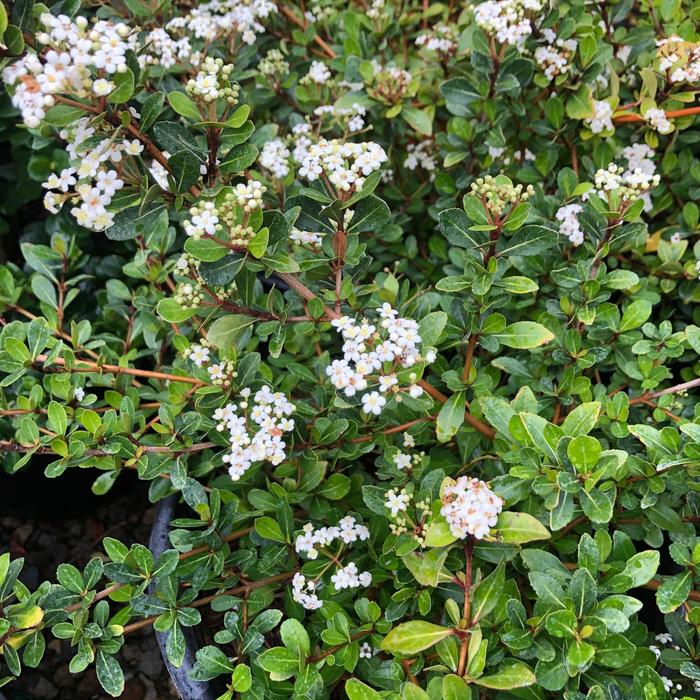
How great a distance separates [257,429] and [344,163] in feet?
1.81

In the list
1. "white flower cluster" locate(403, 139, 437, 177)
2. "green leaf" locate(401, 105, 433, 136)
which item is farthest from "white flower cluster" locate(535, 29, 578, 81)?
"white flower cluster" locate(403, 139, 437, 177)

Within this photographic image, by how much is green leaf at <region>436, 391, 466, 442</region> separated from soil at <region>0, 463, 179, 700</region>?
121 centimetres

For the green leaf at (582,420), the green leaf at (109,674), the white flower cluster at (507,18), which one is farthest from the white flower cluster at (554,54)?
the green leaf at (109,674)

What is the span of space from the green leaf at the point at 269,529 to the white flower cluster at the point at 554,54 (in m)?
1.28

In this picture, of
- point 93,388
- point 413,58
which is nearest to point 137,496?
point 93,388

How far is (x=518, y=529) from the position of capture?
3.77 feet

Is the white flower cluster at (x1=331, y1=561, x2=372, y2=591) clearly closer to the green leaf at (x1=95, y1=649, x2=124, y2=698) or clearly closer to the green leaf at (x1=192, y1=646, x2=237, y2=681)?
the green leaf at (x1=192, y1=646, x2=237, y2=681)

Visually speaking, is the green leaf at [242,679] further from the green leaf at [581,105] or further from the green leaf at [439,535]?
the green leaf at [581,105]

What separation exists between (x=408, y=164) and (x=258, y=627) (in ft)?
4.38

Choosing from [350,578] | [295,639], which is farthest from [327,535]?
[295,639]

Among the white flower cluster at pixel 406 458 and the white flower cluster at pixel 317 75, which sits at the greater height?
the white flower cluster at pixel 317 75

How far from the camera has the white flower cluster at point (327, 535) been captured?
1374 millimetres

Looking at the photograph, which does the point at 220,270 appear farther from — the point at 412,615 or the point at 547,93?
the point at 547,93

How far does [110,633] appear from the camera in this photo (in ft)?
4.25
